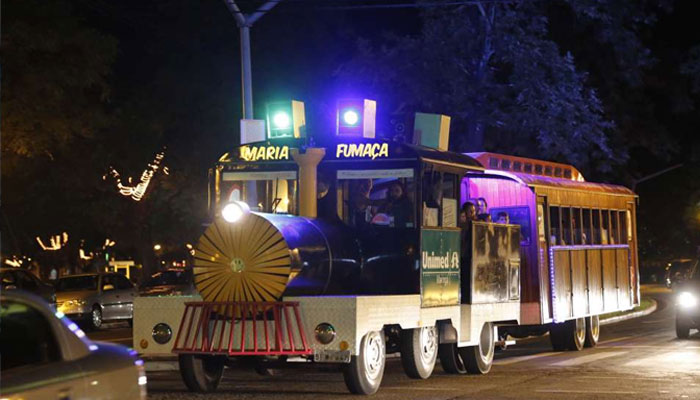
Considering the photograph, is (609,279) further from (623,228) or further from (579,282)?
(579,282)

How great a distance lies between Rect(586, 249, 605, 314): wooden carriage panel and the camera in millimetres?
22578

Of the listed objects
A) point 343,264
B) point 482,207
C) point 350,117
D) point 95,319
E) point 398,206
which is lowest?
point 95,319

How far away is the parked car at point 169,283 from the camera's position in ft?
98.7

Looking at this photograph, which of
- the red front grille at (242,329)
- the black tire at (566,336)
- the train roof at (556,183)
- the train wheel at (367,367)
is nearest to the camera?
the red front grille at (242,329)

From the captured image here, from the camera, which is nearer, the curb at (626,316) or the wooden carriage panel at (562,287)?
the wooden carriage panel at (562,287)

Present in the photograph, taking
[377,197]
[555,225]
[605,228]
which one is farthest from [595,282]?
[377,197]

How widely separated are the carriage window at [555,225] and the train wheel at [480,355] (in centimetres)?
378

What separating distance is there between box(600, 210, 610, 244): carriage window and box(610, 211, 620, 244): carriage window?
23cm

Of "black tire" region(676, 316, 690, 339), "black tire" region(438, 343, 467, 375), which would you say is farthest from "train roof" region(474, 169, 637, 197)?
"black tire" region(438, 343, 467, 375)

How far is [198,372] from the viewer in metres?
14.9

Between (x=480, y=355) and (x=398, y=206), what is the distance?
305 centimetres

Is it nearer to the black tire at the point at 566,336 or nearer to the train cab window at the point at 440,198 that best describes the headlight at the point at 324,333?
the train cab window at the point at 440,198

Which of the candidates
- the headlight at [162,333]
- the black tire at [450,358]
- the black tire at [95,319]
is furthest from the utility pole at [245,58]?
the black tire at [95,319]

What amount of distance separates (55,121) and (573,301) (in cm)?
1249
